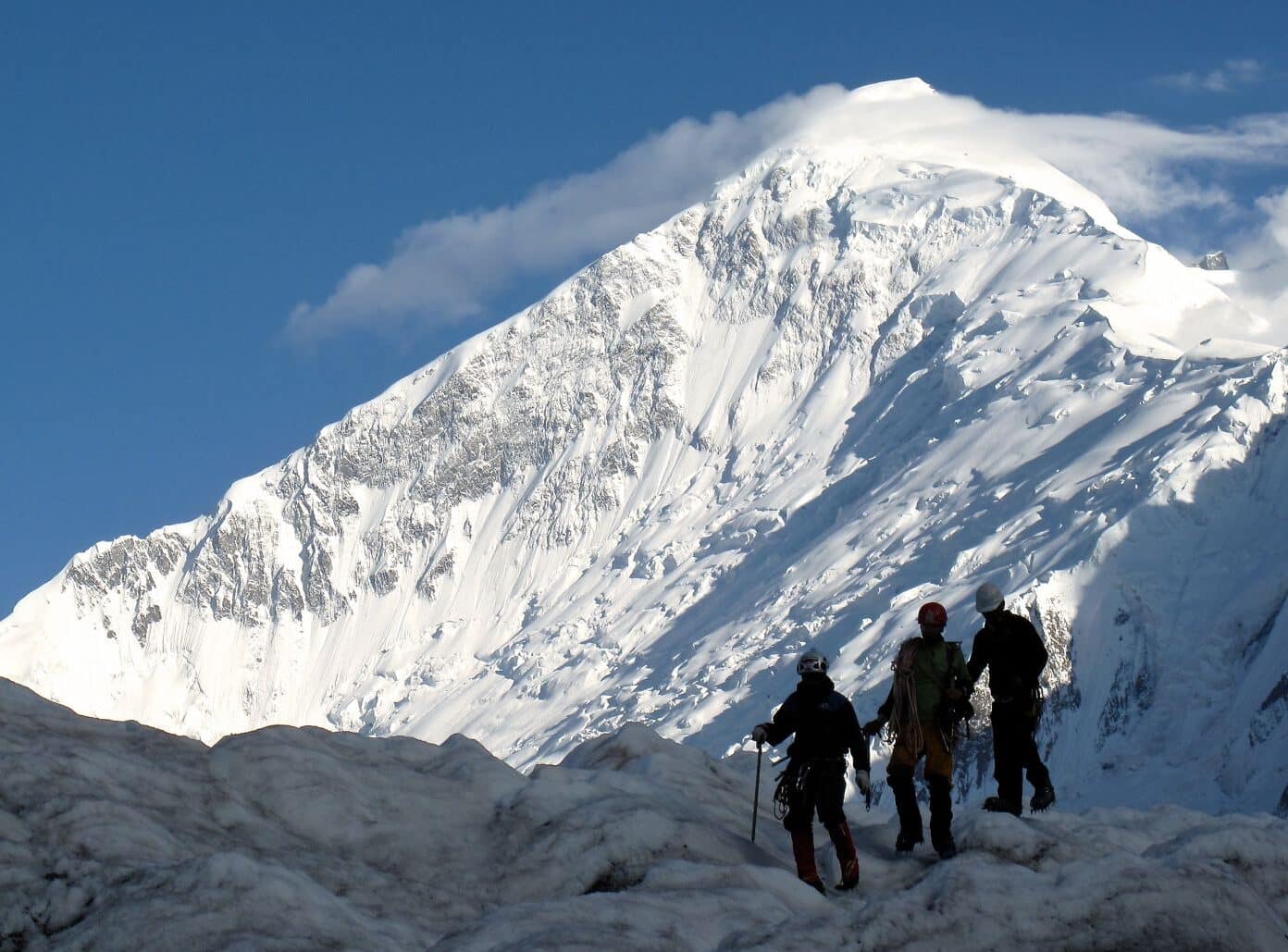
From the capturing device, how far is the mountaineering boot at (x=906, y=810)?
17.1m

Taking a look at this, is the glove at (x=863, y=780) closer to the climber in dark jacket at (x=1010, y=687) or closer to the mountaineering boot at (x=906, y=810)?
the mountaineering boot at (x=906, y=810)

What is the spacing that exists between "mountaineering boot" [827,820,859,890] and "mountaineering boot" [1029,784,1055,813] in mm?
2763

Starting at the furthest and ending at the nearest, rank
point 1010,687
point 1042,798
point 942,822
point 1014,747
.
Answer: point 1042,798 < point 1014,747 < point 1010,687 < point 942,822

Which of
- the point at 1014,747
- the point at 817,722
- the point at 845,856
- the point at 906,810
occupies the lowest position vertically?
the point at 845,856

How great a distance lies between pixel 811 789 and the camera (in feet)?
53.7

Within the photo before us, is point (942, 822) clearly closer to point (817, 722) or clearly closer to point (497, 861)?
point (817, 722)

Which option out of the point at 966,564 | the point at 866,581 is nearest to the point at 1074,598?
the point at 966,564

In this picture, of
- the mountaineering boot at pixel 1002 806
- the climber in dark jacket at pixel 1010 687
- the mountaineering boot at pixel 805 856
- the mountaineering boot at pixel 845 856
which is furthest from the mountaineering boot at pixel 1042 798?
the mountaineering boot at pixel 805 856

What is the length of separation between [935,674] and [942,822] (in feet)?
4.60

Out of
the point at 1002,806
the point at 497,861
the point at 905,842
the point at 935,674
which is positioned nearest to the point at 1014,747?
the point at 1002,806

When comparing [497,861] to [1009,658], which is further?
[1009,658]

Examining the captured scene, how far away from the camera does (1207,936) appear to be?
428 inches

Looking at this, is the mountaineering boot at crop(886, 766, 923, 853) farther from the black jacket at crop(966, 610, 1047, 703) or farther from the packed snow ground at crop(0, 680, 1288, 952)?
the black jacket at crop(966, 610, 1047, 703)

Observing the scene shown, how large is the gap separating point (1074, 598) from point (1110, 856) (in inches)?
5590
